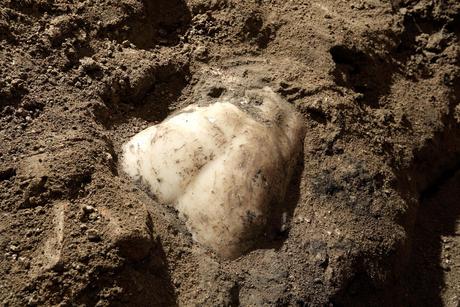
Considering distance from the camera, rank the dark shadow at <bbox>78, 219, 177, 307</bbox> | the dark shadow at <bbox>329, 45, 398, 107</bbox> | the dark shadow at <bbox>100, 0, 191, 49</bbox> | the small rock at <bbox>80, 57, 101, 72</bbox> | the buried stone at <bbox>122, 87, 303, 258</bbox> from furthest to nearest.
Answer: the dark shadow at <bbox>329, 45, 398, 107</bbox> < the dark shadow at <bbox>100, 0, 191, 49</bbox> < the small rock at <bbox>80, 57, 101, 72</bbox> < the buried stone at <bbox>122, 87, 303, 258</bbox> < the dark shadow at <bbox>78, 219, 177, 307</bbox>

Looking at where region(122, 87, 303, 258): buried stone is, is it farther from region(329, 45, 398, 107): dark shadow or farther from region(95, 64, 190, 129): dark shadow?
region(329, 45, 398, 107): dark shadow

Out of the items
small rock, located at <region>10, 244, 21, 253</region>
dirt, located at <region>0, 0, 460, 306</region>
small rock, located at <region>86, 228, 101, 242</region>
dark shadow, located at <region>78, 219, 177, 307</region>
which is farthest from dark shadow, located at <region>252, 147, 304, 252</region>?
small rock, located at <region>10, 244, 21, 253</region>

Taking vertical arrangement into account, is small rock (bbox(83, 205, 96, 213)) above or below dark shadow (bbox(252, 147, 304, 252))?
below

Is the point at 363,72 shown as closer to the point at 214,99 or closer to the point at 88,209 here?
the point at 214,99

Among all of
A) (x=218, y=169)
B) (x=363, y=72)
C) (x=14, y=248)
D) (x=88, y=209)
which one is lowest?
(x=14, y=248)

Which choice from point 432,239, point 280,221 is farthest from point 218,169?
point 432,239

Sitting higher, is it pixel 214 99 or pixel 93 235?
pixel 214 99

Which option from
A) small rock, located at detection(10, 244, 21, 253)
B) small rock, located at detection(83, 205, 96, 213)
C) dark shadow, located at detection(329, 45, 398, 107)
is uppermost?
dark shadow, located at detection(329, 45, 398, 107)

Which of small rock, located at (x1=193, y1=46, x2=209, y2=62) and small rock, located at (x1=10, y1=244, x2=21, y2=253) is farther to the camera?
small rock, located at (x1=193, y1=46, x2=209, y2=62)
